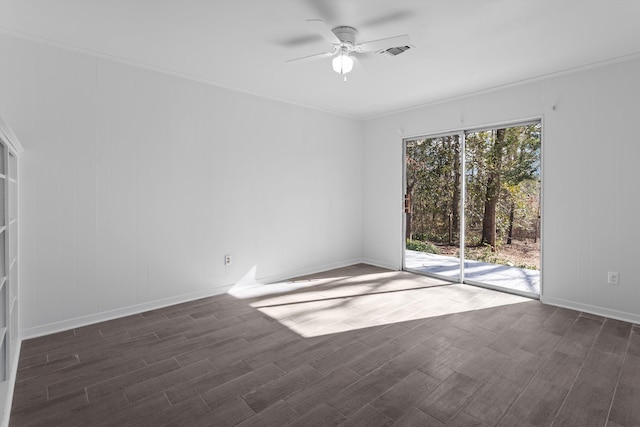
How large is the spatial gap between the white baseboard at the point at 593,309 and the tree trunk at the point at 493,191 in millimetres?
903

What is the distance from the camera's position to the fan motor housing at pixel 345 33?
8.90 feet

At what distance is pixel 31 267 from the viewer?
117 inches

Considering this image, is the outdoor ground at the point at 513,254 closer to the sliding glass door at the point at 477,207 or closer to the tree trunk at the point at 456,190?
the sliding glass door at the point at 477,207

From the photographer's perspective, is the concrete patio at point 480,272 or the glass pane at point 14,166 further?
the concrete patio at point 480,272

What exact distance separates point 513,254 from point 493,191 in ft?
2.75

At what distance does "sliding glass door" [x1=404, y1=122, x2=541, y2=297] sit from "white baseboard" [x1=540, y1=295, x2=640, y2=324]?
0.65 feet

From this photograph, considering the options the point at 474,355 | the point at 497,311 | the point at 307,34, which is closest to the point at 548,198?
the point at 497,311

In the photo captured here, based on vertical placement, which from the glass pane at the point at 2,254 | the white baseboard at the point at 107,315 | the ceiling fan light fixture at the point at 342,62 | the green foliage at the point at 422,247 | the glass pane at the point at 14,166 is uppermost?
the ceiling fan light fixture at the point at 342,62

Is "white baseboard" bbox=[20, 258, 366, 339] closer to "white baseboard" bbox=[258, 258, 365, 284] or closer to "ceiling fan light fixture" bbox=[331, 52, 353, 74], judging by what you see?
"white baseboard" bbox=[258, 258, 365, 284]

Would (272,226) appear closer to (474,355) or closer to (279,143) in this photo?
(279,143)

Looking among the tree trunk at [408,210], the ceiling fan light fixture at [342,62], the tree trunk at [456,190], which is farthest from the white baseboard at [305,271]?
the ceiling fan light fixture at [342,62]

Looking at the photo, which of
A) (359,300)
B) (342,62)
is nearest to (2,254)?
(342,62)

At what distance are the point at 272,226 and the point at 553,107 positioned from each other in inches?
144

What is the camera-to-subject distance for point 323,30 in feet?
8.14
